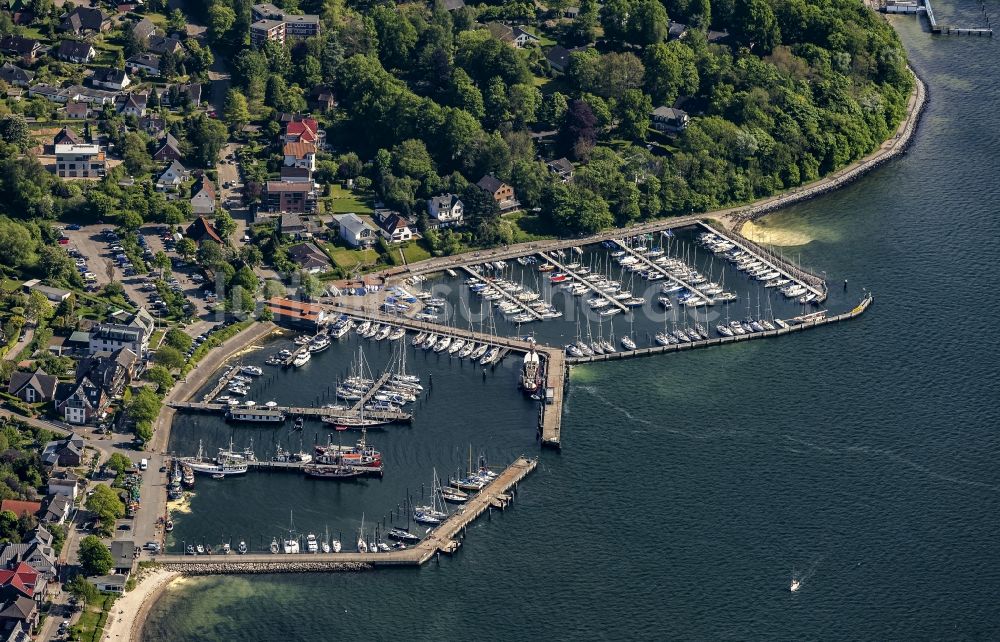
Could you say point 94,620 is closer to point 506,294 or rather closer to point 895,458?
point 506,294

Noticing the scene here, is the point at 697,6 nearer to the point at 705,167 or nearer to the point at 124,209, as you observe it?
the point at 705,167

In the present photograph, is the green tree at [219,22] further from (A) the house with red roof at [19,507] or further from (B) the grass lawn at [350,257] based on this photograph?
(A) the house with red roof at [19,507]

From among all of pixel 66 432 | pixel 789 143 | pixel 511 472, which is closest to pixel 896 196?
pixel 789 143


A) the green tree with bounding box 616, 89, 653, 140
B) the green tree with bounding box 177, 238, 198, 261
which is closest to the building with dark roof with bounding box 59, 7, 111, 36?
the green tree with bounding box 177, 238, 198, 261

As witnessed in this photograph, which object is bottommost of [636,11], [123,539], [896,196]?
[123,539]

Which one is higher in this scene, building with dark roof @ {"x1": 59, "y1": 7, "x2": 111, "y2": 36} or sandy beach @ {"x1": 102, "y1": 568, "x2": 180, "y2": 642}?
building with dark roof @ {"x1": 59, "y1": 7, "x2": 111, "y2": 36}

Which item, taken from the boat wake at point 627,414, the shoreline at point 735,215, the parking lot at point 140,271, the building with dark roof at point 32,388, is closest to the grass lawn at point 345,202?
the shoreline at point 735,215

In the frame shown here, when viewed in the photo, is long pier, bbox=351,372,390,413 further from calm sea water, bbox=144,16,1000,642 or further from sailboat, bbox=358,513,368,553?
sailboat, bbox=358,513,368,553
